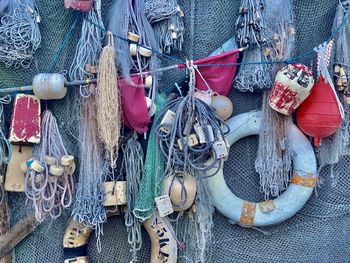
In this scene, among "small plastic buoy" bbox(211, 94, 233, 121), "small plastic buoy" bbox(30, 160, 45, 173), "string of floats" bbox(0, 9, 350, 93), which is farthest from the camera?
"small plastic buoy" bbox(211, 94, 233, 121)

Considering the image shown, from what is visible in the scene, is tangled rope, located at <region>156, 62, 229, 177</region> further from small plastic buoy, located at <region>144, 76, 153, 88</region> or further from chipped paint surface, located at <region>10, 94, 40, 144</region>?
chipped paint surface, located at <region>10, 94, 40, 144</region>

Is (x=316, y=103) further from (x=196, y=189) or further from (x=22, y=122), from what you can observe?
(x=22, y=122)

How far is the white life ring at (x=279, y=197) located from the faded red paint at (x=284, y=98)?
0.51 ft

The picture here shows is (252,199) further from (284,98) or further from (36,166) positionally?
(36,166)

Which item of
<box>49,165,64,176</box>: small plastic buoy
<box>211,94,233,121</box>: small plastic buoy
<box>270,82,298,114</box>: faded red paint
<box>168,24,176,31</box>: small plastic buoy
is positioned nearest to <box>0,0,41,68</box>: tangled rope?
<box>49,165,64,176</box>: small plastic buoy

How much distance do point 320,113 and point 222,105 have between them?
56 centimetres

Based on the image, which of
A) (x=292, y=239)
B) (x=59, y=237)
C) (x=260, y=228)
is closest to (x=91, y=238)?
(x=59, y=237)

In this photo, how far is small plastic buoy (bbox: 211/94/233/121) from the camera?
2.67m

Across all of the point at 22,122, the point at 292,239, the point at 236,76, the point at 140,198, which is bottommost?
the point at 292,239

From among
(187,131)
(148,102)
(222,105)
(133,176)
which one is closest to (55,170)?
(133,176)

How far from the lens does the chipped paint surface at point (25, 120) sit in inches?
99.1

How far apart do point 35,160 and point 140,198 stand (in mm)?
609

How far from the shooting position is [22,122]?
8.31 ft

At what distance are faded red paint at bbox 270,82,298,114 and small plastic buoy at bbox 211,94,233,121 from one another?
0.83ft
